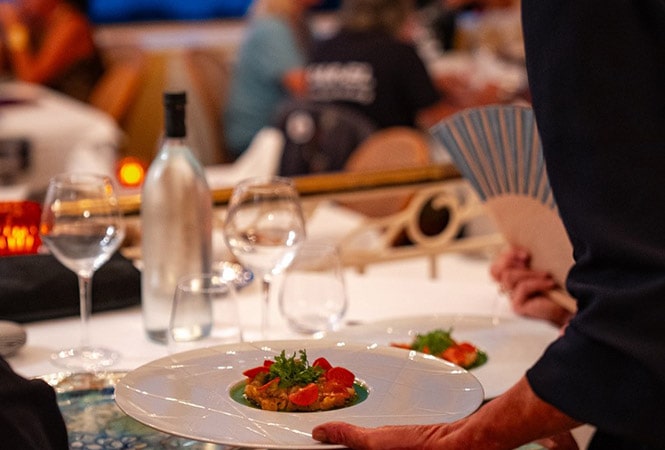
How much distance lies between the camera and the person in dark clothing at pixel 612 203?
0.92 meters

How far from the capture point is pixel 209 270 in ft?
4.67

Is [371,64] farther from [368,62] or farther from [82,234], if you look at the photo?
[82,234]

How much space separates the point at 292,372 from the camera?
107cm

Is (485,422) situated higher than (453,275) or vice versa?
(485,422)

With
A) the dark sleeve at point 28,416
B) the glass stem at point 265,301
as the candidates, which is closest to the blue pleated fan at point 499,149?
the glass stem at point 265,301

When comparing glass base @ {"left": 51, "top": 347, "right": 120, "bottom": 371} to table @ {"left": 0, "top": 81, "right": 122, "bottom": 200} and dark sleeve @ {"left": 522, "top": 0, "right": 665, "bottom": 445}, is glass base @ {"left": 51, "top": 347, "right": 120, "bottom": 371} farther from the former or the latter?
table @ {"left": 0, "top": 81, "right": 122, "bottom": 200}

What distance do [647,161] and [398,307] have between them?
2.42ft

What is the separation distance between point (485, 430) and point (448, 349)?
309 millimetres

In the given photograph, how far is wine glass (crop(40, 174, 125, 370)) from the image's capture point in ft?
4.44

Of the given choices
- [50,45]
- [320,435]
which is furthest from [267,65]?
[320,435]

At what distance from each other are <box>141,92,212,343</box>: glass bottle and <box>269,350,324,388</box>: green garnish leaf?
334 millimetres

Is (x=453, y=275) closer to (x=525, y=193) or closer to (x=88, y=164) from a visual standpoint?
(x=525, y=193)

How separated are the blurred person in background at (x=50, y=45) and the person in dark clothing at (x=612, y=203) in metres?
5.35

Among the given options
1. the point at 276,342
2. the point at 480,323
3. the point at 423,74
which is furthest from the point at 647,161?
the point at 423,74
